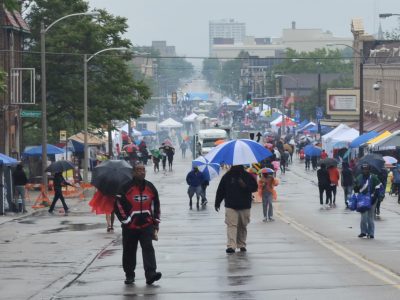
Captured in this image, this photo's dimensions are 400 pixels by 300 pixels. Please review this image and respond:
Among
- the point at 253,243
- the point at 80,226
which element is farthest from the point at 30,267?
the point at 80,226

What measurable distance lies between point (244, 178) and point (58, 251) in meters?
4.75

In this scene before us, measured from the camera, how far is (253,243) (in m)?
24.8

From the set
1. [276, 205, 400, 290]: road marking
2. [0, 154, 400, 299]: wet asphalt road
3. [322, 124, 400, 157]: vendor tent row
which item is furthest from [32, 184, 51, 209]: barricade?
[322, 124, 400, 157]: vendor tent row

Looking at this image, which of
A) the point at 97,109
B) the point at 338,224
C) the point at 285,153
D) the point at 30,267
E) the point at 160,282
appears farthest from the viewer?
the point at 285,153

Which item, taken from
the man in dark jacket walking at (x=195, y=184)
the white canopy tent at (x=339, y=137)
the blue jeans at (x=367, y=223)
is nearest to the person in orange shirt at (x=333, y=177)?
the man in dark jacket walking at (x=195, y=184)

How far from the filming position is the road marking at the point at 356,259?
58.4 ft

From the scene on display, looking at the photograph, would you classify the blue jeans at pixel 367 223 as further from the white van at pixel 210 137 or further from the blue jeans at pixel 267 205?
the white van at pixel 210 137

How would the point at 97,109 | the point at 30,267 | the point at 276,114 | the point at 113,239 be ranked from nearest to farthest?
the point at 30,267, the point at 113,239, the point at 97,109, the point at 276,114

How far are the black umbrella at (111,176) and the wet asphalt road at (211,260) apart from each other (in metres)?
1.13

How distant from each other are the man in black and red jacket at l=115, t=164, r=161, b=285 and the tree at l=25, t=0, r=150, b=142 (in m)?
43.9

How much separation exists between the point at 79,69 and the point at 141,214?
149ft

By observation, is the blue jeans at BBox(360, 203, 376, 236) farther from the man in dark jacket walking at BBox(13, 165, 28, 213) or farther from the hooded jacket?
the man in dark jacket walking at BBox(13, 165, 28, 213)

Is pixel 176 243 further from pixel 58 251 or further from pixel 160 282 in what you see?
pixel 160 282

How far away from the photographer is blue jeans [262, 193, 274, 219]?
109 feet
